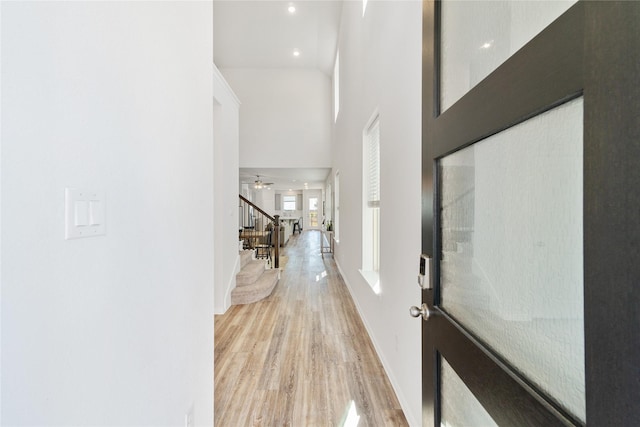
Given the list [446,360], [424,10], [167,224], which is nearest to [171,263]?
[167,224]

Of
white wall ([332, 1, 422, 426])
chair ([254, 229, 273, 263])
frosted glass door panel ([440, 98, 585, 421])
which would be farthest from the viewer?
chair ([254, 229, 273, 263])

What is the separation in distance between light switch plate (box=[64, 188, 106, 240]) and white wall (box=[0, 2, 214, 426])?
0.02 m

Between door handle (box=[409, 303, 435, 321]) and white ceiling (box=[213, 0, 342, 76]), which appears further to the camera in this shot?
white ceiling (box=[213, 0, 342, 76])

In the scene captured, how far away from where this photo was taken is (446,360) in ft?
2.89

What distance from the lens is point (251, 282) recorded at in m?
4.12

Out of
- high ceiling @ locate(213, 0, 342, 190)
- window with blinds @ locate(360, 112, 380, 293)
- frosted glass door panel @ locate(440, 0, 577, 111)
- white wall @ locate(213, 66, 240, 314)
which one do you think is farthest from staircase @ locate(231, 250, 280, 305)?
high ceiling @ locate(213, 0, 342, 190)

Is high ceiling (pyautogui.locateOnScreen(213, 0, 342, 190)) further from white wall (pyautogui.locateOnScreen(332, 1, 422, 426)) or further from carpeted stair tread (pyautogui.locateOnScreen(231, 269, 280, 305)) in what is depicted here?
carpeted stair tread (pyautogui.locateOnScreen(231, 269, 280, 305))

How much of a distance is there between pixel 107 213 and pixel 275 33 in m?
6.14

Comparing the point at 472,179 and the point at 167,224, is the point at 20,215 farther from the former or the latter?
the point at 472,179

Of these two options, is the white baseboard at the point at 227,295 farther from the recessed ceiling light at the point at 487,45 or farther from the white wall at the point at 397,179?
the recessed ceiling light at the point at 487,45

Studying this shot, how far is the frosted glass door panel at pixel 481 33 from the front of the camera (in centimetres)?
62

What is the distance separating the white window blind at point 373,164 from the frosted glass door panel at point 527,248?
210cm

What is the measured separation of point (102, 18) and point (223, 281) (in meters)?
3.17

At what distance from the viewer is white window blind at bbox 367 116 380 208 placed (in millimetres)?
2967
